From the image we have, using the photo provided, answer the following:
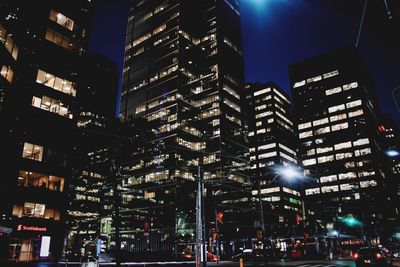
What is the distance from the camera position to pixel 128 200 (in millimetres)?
113875

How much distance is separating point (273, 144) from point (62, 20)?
108749 millimetres

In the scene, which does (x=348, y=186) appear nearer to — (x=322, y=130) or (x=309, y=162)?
(x=309, y=162)

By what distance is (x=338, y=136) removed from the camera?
136750 mm

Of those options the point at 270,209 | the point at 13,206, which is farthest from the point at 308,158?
the point at 13,206

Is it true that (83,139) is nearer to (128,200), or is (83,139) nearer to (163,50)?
(128,200)

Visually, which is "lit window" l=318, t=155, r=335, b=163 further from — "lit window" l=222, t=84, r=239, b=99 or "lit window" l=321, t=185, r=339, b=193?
"lit window" l=222, t=84, r=239, b=99

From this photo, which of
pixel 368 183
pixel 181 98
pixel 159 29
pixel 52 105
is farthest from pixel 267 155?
pixel 52 105

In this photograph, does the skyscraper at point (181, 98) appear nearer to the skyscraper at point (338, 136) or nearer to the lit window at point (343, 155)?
the skyscraper at point (338, 136)

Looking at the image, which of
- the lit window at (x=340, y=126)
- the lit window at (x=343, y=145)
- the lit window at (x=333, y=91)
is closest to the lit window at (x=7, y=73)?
the lit window at (x=343, y=145)

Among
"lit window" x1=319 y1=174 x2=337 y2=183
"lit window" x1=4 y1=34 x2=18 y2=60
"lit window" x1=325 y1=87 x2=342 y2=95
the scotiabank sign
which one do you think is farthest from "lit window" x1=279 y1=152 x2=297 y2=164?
"lit window" x1=4 y1=34 x2=18 y2=60

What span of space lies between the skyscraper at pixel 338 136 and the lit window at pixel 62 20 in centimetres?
10247

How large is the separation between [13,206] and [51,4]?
3074cm

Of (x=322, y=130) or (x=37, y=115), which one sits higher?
(x=322, y=130)

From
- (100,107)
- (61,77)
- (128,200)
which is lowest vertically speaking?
(128,200)
